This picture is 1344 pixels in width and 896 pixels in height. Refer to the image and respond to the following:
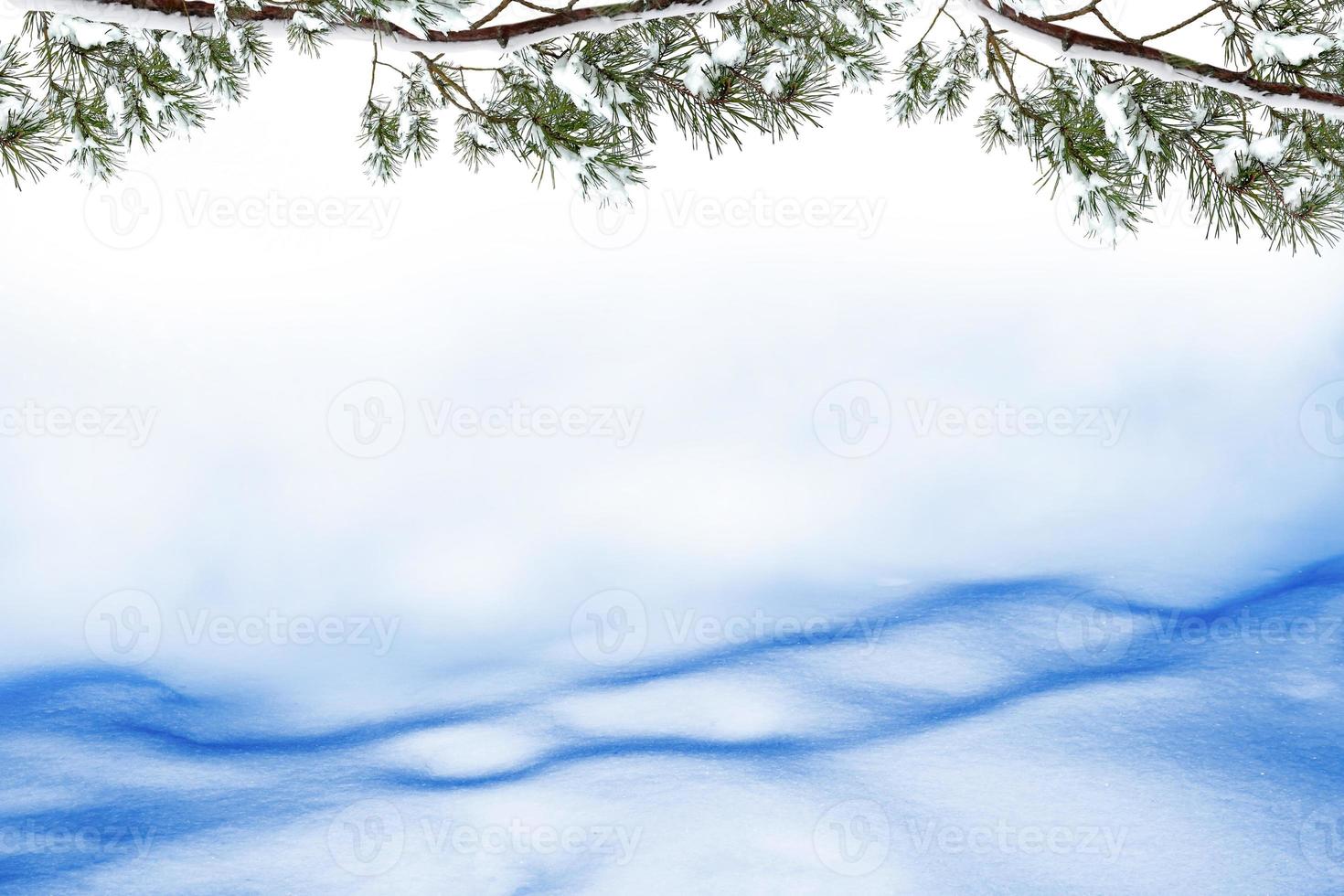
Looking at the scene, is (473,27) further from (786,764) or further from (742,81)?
(786,764)

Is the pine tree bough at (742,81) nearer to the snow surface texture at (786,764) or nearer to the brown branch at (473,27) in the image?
the brown branch at (473,27)

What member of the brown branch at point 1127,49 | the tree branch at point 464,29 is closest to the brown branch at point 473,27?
the tree branch at point 464,29

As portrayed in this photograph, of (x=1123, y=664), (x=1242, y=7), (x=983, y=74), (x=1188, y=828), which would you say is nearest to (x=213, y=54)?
(x=983, y=74)

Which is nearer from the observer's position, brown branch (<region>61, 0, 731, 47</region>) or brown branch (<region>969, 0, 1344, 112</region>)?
brown branch (<region>61, 0, 731, 47</region>)

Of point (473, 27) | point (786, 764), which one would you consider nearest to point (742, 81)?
point (473, 27)

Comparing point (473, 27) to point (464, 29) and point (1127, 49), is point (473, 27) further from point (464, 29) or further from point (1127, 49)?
point (1127, 49)

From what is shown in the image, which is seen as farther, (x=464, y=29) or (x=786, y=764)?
(x=786, y=764)

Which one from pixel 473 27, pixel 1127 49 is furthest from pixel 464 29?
pixel 1127 49

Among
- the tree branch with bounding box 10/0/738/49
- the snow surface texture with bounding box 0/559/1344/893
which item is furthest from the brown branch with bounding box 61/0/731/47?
the snow surface texture with bounding box 0/559/1344/893

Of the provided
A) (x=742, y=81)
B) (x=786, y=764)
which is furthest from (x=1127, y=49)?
(x=786, y=764)

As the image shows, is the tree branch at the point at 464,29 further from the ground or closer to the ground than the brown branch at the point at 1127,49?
further from the ground

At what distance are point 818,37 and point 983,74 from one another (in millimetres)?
751

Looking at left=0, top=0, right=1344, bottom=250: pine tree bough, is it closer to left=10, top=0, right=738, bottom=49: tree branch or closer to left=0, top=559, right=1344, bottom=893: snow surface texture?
left=10, top=0, right=738, bottom=49: tree branch

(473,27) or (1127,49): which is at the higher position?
(473,27)
